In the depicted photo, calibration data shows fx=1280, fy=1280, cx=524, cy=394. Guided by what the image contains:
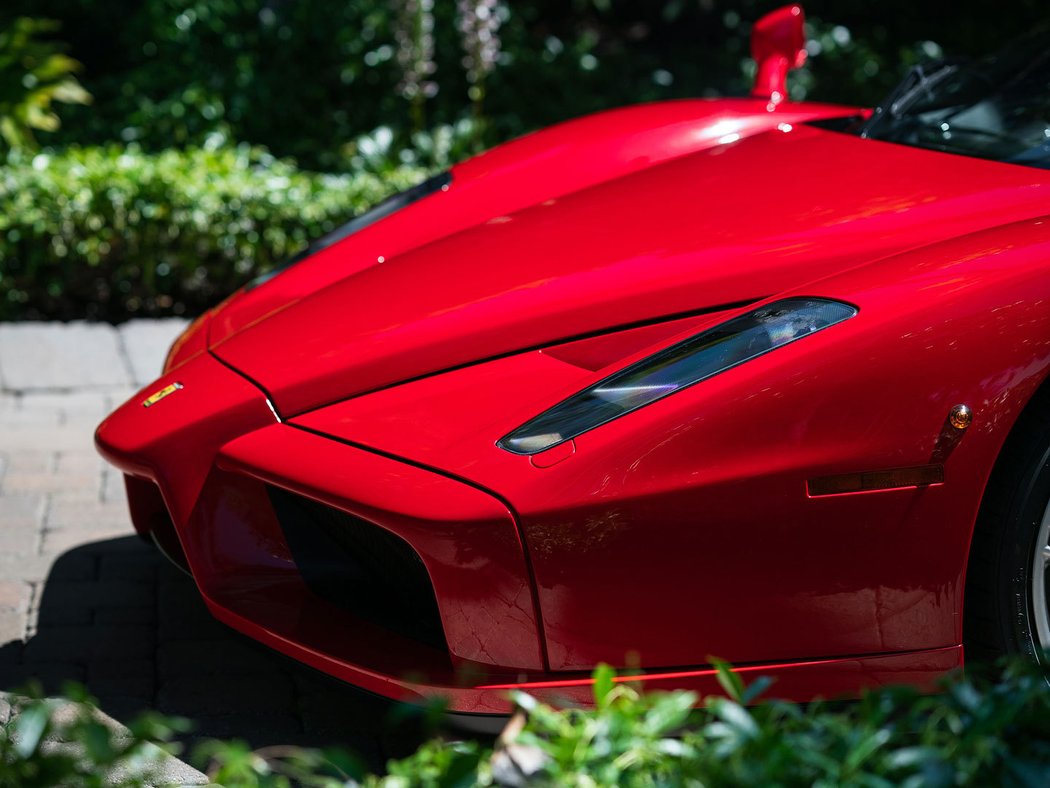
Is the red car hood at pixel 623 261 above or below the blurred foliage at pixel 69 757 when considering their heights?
above

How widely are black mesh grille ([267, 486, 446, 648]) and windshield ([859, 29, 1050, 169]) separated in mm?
1431

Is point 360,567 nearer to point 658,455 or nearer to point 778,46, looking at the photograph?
point 658,455

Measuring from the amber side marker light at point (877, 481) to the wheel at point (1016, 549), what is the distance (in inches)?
5.0

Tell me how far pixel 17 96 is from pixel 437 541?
483cm

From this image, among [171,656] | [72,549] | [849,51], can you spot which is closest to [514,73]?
[849,51]

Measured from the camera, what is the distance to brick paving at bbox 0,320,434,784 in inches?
90.9

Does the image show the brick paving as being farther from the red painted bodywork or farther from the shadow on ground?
the red painted bodywork

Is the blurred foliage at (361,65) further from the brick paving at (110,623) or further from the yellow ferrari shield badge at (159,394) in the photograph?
the yellow ferrari shield badge at (159,394)

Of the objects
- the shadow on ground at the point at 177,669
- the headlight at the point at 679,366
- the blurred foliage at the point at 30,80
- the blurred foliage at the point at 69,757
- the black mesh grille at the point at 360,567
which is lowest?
the shadow on ground at the point at 177,669

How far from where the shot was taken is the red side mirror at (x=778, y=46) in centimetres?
338

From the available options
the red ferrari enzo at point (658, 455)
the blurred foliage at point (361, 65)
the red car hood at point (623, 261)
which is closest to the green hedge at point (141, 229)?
the blurred foliage at point (361, 65)

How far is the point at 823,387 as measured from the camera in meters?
1.90

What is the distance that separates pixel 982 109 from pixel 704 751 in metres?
2.10

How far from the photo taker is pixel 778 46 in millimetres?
3428
